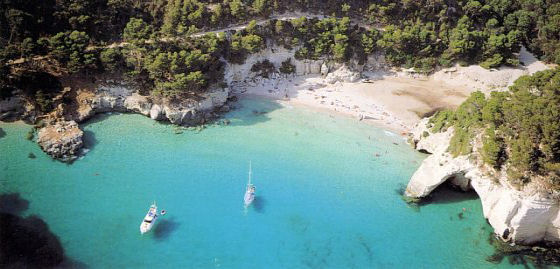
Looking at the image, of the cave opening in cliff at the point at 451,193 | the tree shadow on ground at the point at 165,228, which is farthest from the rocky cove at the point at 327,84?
the tree shadow on ground at the point at 165,228

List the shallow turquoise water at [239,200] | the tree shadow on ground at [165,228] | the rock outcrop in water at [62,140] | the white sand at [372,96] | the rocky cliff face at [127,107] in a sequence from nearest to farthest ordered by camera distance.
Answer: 1. the shallow turquoise water at [239,200]
2. the tree shadow on ground at [165,228]
3. the rock outcrop in water at [62,140]
4. the rocky cliff face at [127,107]
5. the white sand at [372,96]

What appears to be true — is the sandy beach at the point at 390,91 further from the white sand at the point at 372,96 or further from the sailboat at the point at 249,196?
the sailboat at the point at 249,196

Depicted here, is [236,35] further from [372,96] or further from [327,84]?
[372,96]

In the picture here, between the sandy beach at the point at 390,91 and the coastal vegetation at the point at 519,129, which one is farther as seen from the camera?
the sandy beach at the point at 390,91

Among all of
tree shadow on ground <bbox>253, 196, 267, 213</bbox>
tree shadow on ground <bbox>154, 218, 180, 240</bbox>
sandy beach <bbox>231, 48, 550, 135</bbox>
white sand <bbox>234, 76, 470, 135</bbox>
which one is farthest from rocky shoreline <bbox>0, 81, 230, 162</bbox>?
tree shadow on ground <bbox>253, 196, 267, 213</bbox>

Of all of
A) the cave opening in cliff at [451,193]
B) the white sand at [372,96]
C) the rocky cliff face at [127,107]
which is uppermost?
the rocky cliff face at [127,107]

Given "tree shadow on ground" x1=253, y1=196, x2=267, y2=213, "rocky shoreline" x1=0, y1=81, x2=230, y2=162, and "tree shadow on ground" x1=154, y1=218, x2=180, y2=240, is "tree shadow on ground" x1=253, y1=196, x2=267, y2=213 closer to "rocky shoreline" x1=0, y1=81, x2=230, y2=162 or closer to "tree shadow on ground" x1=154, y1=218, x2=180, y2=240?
"tree shadow on ground" x1=154, y1=218, x2=180, y2=240
